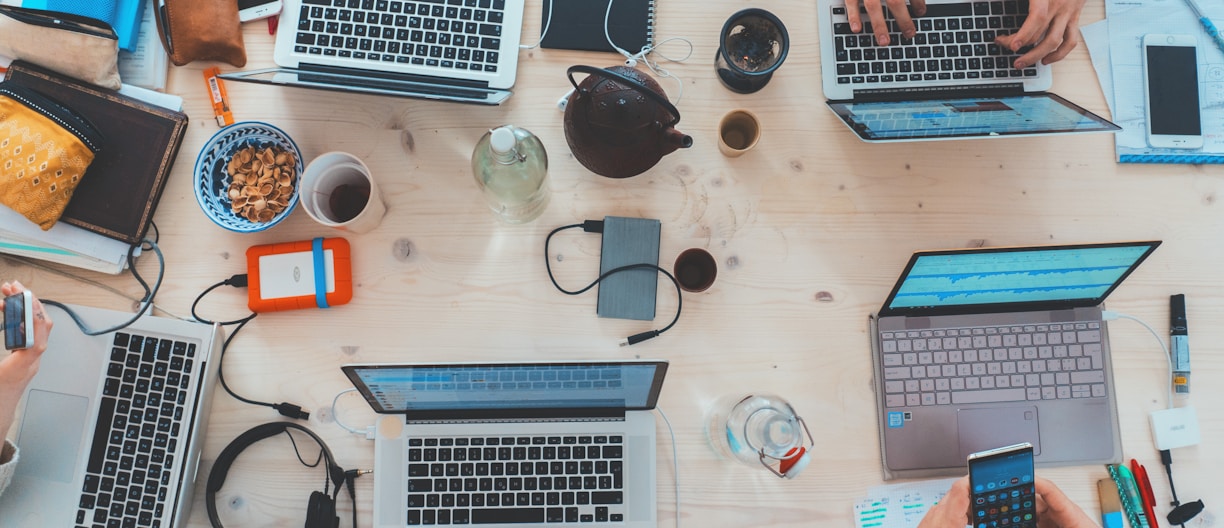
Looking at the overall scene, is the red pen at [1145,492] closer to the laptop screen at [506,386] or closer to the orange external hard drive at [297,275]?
the laptop screen at [506,386]

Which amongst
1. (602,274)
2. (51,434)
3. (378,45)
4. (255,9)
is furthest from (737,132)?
(51,434)

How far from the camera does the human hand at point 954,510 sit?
0.90m

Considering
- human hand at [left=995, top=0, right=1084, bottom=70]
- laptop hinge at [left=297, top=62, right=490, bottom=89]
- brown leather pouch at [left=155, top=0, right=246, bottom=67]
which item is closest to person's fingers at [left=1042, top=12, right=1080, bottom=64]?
human hand at [left=995, top=0, right=1084, bottom=70]

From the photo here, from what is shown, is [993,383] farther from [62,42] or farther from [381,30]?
[62,42]

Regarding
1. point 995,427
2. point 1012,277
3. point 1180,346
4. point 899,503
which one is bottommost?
point 899,503

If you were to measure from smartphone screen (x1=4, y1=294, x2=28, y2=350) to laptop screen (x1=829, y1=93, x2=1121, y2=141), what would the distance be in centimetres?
111

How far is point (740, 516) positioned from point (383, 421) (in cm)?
53

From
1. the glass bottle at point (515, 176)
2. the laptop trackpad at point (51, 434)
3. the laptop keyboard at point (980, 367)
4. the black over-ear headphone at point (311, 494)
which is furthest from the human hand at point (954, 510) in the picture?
the laptop trackpad at point (51, 434)

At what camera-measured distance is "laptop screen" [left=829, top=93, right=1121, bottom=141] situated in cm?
97

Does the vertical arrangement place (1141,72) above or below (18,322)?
above

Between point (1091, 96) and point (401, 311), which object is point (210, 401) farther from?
point (1091, 96)

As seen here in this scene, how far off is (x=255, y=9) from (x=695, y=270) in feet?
2.55

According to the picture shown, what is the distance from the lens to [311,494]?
97 cm

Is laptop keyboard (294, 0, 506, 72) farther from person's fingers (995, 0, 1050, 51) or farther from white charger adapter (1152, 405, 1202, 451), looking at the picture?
white charger adapter (1152, 405, 1202, 451)
